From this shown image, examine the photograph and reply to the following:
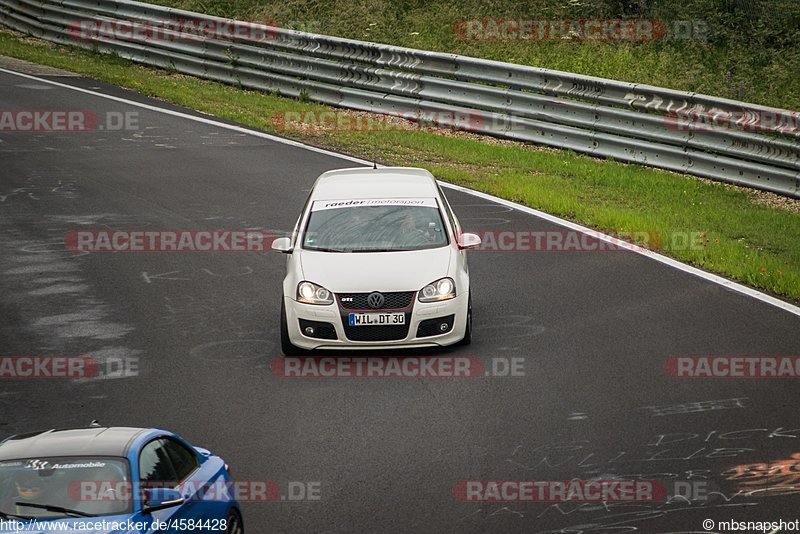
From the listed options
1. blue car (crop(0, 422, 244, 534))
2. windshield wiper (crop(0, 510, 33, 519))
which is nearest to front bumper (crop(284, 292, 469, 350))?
blue car (crop(0, 422, 244, 534))

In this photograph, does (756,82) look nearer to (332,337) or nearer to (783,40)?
(783,40)

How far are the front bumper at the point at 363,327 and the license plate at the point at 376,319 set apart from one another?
4 cm

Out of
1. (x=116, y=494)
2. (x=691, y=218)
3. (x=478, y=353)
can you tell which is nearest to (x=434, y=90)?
(x=691, y=218)

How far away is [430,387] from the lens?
37.4 ft

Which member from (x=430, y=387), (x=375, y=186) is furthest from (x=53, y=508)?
(x=375, y=186)

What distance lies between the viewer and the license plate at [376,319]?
11.9 m

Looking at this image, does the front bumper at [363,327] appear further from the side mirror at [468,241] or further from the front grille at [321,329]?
the side mirror at [468,241]

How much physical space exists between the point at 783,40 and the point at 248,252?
13615mm

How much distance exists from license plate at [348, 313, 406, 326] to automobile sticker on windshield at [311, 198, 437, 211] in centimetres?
170

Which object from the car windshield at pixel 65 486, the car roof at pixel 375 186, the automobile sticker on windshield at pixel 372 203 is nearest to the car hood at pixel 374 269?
the automobile sticker on windshield at pixel 372 203

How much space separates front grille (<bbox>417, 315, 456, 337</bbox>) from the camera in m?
12.0

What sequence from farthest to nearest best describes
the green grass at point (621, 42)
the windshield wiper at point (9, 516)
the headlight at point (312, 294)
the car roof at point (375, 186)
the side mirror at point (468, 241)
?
the green grass at point (621, 42), the car roof at point (375, 186), the side mirror at point (468, 241), the headlight at point (312, 294), the windshield wiper at point (9, 516)

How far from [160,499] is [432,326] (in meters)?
5.19

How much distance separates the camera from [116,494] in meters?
7.07
